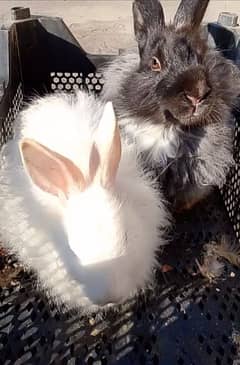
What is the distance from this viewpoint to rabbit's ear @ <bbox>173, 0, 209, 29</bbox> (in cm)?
110

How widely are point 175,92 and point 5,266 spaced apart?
1.47ft

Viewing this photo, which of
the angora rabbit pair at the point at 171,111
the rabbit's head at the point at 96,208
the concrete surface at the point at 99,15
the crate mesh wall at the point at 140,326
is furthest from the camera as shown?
the concrete surface at the point at 99,15

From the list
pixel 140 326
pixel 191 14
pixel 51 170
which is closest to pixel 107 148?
pixel 51 170

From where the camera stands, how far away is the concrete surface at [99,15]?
2.26m

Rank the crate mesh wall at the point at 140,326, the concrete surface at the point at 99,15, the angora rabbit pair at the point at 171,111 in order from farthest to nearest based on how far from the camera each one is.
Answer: the concrete surface at the point at 99,15
the angora rabbit pair at the point at 171,111
the crate mesh wall at the point at 140,326

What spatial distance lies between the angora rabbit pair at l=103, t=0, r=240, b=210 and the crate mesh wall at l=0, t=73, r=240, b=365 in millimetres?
177

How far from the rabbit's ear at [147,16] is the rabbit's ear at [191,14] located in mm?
36

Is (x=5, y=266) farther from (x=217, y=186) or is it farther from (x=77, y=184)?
(x=217, y=186)

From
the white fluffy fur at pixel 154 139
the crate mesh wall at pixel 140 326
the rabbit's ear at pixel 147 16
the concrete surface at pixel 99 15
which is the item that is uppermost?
the rabbit's ear at pixel 147 16

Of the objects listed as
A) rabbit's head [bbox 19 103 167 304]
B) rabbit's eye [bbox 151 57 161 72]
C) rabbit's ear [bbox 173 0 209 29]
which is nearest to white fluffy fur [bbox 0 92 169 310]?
rabbit's head [bbox 19 103 167 304]

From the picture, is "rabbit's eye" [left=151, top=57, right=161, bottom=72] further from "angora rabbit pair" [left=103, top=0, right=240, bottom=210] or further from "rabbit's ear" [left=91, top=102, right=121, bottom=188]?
"rabbit's ear" [left=91, top=102, right=121, bottom=188]

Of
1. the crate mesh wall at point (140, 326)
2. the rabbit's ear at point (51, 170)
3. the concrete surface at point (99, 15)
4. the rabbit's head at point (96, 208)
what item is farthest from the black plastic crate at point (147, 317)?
the concrete surface at point (99, 15)

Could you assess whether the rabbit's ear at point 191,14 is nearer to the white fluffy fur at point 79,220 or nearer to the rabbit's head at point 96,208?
the white fluffy fur at point 79,220

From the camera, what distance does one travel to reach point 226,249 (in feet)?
3.66
